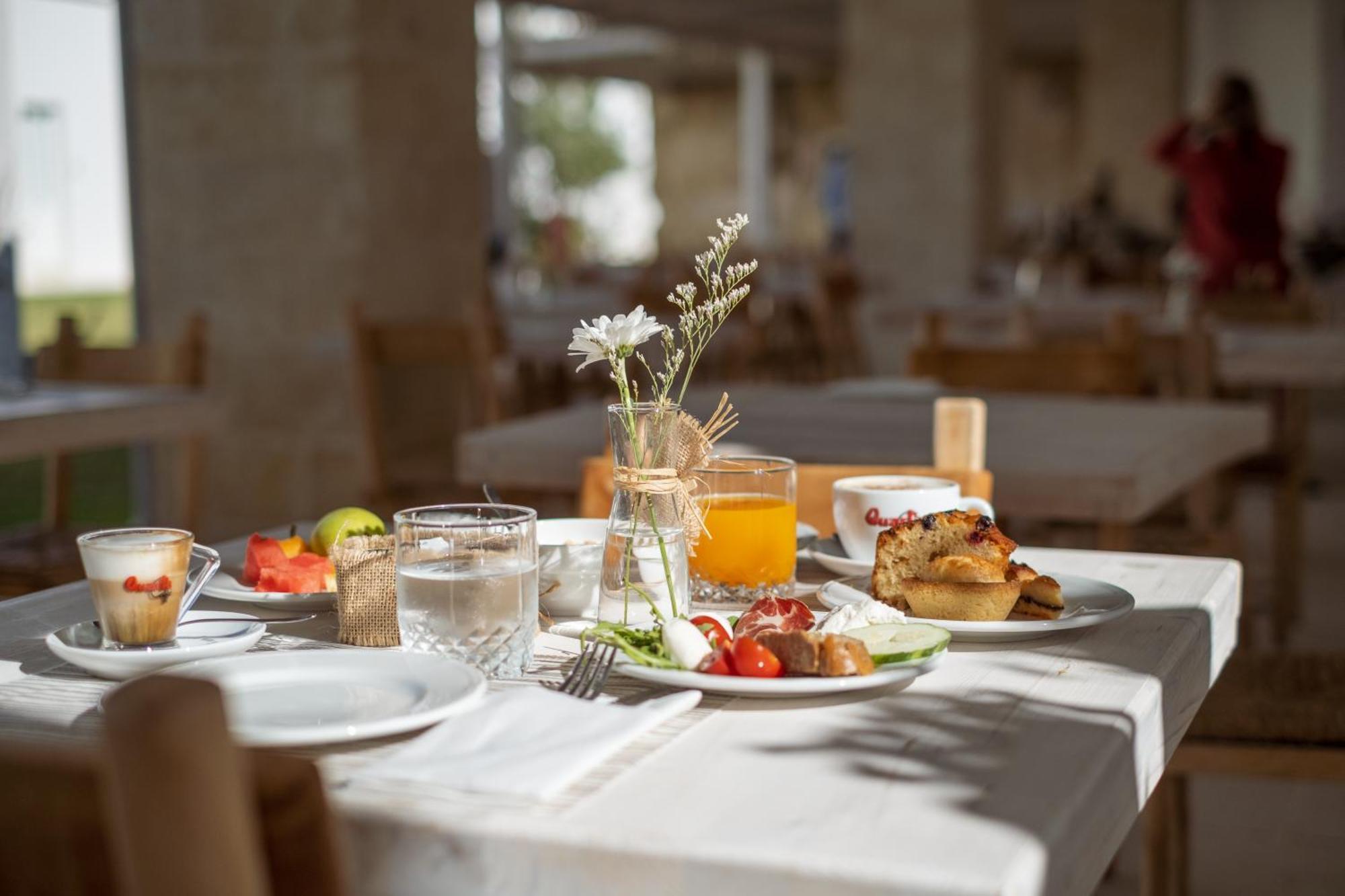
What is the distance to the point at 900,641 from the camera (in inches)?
41.2

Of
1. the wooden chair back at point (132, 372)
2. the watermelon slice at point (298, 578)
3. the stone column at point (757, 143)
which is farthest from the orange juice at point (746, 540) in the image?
the stone column at point (757, 143)

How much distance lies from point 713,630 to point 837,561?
1.03 feet

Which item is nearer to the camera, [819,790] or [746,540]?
[819,790]

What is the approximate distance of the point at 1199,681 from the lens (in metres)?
1.19

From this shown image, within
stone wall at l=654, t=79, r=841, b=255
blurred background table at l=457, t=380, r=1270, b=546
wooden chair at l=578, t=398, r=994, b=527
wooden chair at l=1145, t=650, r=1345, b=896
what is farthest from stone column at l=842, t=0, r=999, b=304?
stone wall at l=654, t=79, r=841, b=255

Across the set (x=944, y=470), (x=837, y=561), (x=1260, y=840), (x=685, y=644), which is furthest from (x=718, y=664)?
(x=1260, y=840)

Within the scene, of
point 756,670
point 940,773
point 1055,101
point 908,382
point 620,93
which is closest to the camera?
point 940,773

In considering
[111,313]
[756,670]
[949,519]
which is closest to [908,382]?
[949,519]

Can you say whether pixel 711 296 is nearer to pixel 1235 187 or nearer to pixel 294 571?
pixel 294 571

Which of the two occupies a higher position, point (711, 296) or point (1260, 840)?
point (711, 296)

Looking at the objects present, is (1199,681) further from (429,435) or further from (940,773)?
(429,435)

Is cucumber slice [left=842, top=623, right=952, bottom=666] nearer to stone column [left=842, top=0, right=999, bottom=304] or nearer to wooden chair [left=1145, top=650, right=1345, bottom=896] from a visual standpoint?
wooden chair [left=1145, top=650, right=1345, bottom=896]

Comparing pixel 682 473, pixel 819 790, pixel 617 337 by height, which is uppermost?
pixel 617 337

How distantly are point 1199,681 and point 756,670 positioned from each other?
40 cm
